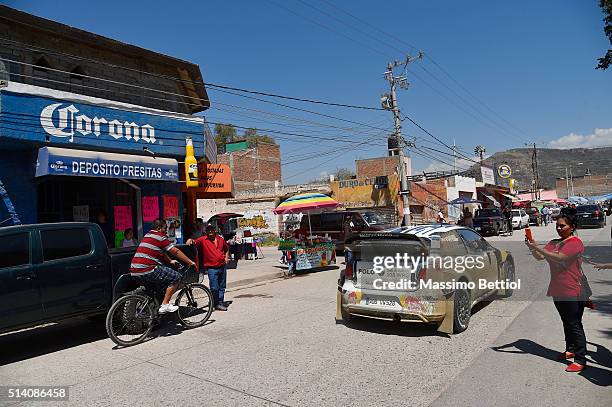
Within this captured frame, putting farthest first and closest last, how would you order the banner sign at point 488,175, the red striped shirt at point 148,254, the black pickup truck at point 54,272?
the banner sign at point 488,175 < the red striped shirt at point 148,254 < the black pickup truck at point 54,272

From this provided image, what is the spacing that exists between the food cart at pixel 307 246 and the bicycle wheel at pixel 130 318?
309 inches

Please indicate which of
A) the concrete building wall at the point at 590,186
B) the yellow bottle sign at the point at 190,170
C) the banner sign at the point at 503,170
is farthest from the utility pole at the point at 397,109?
the concrete building wall at the point at 590,186

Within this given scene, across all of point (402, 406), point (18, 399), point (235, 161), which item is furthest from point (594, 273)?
point (235, 161)

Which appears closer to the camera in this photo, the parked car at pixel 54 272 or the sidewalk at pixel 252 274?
the parked car at pixel 54 272

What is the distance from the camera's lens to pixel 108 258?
7207 millimetres

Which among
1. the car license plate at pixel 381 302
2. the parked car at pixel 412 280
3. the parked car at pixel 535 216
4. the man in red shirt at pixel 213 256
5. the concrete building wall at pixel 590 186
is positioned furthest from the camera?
the concrete building wall at pixel 590 186

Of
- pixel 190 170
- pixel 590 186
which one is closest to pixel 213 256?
pixel 190 170

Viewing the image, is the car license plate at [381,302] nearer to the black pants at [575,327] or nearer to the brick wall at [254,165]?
the black pants at [575,327]

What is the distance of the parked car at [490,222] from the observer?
29.5m

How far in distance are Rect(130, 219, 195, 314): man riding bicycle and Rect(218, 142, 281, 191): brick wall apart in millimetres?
34298

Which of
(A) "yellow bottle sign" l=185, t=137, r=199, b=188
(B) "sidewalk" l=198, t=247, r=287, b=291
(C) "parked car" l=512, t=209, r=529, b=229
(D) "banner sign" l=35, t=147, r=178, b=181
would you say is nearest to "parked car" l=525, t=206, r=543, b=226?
(C) "parked car" l=512, t=209, r=529, b=229

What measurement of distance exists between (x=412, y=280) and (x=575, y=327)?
221 cm
